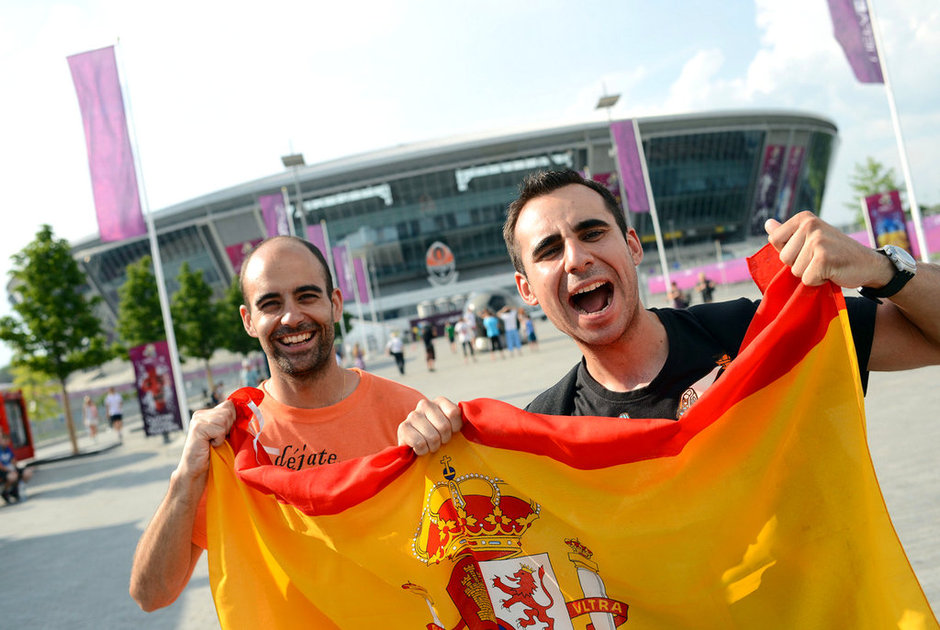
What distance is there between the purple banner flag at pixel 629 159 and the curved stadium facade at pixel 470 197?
41.5 metres

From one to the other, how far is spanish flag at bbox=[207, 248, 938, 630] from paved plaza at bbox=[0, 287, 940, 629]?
17 centimetres

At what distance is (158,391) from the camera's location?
17.2 metres

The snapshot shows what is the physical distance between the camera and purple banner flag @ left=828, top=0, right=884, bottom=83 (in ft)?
48.8

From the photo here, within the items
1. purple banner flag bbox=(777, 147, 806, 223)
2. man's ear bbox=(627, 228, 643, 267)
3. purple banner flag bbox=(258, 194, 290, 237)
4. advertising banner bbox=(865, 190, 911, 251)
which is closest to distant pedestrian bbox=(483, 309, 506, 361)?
purple banner flag bbox=(258, 194, 290, 237)

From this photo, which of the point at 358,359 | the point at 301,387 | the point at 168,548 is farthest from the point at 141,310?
the point at 168,548

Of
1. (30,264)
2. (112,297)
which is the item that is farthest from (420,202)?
(30,264)

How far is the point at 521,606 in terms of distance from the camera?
6.83 ft

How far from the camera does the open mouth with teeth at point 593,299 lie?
2260mm

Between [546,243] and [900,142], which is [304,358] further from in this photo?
[900,142]

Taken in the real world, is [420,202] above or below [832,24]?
above

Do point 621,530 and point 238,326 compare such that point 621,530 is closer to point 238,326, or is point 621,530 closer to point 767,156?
point 238,326

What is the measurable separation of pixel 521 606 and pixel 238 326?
1811 inches

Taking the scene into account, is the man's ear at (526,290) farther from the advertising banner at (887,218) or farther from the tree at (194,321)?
the tree at (194,321)

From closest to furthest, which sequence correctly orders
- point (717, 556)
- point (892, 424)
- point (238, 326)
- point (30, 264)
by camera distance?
point (717, 556) → point (892, 424) → point (30, 264) → point (238, 326)
